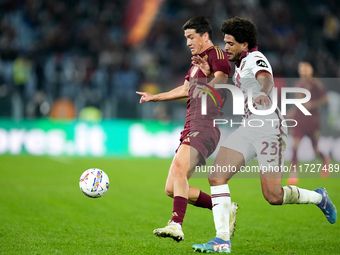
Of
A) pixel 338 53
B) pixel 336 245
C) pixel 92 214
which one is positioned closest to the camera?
pixel 336 245

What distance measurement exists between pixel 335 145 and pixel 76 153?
7890 mm

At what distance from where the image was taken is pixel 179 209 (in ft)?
14.7

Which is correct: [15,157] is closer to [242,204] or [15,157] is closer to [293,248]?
[242,204]

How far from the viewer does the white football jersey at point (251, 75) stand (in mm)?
4285

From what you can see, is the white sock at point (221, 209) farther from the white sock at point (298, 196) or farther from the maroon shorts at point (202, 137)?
the white sock at point (298, 196)

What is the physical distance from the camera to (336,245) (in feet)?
15.6

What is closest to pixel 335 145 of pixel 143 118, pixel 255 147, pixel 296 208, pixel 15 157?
pixel 143 118

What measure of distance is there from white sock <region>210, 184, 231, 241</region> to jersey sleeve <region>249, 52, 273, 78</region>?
1.11 m

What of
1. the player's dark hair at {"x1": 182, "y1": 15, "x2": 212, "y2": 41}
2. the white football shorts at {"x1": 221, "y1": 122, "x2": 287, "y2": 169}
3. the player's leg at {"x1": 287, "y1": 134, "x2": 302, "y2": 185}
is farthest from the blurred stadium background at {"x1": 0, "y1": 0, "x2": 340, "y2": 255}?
the player's dark hair at {"x1": 182, "y1": 15, "x2": 212, "y2": 41}

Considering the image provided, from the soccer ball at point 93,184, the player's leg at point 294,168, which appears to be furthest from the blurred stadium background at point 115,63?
the soccer ball at point 93,184

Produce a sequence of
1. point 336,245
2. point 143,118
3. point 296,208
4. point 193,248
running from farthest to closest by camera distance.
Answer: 1. point 143,118
2. point 296,208
3. point 336,245
4. point 193,248

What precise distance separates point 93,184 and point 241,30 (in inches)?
91.2

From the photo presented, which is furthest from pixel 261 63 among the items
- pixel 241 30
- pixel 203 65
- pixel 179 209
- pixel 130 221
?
pixel 130 221

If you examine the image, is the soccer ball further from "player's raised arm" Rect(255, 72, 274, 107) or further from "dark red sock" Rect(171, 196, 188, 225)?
"player's raised arm" Rect(255, 72, 274, 107)
